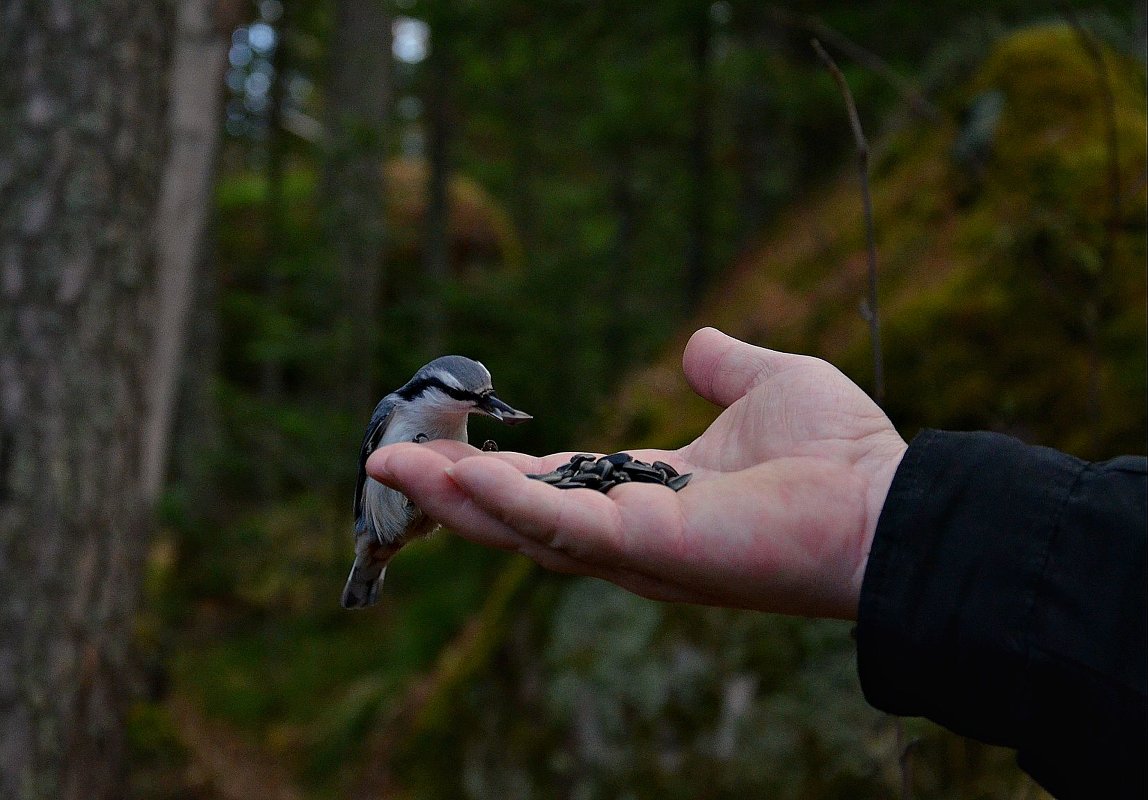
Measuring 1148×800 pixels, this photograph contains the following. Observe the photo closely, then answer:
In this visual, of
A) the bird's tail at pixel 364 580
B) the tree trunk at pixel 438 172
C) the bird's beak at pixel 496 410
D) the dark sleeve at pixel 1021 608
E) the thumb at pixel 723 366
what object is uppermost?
the tree trunk at pixel 438 172

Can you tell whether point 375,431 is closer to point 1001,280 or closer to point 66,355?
→ point 66,355

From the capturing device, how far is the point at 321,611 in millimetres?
7926

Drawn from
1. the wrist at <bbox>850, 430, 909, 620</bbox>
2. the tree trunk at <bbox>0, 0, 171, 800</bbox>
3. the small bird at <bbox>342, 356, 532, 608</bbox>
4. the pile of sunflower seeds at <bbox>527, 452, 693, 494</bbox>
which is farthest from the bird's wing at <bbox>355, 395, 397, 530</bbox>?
the tree trunk at <bbox>0, 0, 171, 800</bbox>

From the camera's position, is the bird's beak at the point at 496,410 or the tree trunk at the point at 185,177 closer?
the bird's beak at the point at 496,410

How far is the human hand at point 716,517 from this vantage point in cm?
161

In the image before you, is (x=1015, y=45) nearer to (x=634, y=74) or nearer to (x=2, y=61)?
(x=634, y=74)

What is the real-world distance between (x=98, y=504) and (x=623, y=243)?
697 centimetres

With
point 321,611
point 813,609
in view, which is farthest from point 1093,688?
point 321,611

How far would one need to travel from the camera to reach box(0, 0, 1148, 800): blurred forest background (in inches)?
133

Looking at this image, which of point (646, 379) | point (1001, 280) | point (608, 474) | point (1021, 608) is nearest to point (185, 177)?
point (646, 379)

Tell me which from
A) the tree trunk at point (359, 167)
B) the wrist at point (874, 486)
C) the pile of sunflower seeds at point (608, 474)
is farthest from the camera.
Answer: the tree trunk at point (359, 167)

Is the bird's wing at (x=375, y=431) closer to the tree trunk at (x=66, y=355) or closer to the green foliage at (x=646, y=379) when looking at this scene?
the tree trunk at (x=66, y=355)

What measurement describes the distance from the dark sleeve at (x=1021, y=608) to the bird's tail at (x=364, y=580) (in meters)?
1.28

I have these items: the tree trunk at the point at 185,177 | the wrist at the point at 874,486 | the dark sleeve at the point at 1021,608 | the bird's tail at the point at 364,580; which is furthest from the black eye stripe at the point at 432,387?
the tree trunk at the point at 185,177
